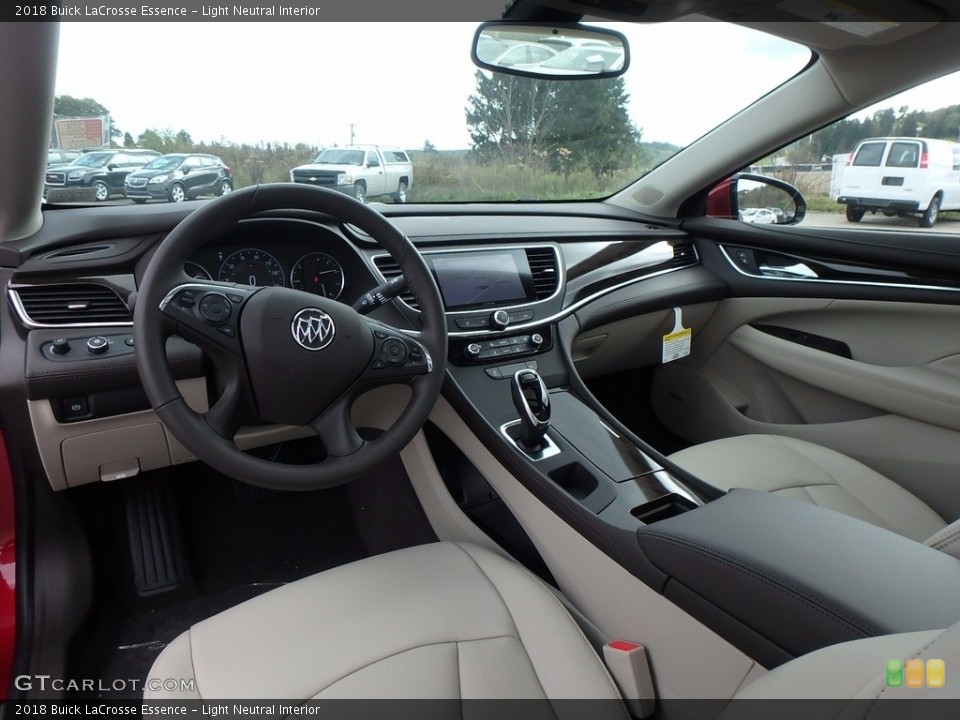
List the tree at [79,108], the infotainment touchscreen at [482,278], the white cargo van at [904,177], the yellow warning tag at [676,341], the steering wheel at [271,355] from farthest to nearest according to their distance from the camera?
the yellow warning tag at [676,341] < the white cargo van at [904,177] < the infotainment touchscreen at [482,278] < the tree at [79,108] < the steering wheel at [271,355]

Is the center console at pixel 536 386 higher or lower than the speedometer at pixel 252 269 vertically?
lower

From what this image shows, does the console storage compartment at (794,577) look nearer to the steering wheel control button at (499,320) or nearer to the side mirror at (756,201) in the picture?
the steering wheel control button at (499,320)

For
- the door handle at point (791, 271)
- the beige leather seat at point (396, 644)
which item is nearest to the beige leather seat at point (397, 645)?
the beige leather seat at point (396, 644)

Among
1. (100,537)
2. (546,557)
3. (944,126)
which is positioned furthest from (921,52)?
(100,537)

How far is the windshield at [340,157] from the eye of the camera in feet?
6.39

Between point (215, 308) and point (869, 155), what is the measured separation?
6.83 ft

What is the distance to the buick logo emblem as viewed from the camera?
1.34 m

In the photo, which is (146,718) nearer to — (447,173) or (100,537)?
(100,537)

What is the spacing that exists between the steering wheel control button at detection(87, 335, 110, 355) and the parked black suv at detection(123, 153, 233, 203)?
0.41m

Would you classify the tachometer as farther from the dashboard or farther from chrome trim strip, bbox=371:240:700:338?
chrome trim strip, bbox=371:240:700:338

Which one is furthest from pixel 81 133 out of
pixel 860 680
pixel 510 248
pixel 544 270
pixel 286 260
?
pixel 860 680

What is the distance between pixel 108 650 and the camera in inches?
71.6

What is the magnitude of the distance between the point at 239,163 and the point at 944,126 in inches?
81.1

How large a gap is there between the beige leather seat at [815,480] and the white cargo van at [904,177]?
862 mm
